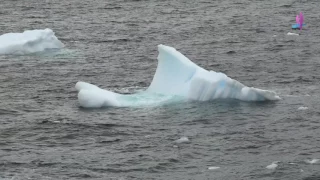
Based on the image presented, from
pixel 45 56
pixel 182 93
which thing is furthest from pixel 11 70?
pixel 182 93

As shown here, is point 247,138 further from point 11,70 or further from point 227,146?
point 11,70

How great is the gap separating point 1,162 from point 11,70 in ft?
48.2

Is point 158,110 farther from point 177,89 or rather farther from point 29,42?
point 29,42

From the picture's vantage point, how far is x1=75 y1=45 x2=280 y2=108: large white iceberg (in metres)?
32.4

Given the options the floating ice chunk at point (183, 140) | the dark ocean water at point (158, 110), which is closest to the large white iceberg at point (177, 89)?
the dark ocean water at point (158, 110)

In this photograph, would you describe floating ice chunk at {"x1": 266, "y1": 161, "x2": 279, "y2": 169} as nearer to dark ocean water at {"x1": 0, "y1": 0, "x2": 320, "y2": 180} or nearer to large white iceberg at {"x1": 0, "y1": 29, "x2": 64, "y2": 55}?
dark ocean water at {"x1": 0, "y1": 0, "x2": 320, "y2": 180}

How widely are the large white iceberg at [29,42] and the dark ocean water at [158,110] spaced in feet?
2.59

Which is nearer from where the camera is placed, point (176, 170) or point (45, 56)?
point (176, 170)

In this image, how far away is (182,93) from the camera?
3344 cm

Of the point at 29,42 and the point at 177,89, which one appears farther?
the point at 29,42

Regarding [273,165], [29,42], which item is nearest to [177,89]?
[273,165]

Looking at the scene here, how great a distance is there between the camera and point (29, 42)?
44.8 meters

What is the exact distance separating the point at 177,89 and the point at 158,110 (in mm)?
2255

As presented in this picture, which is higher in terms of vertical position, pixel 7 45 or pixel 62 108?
pixel 7 45
